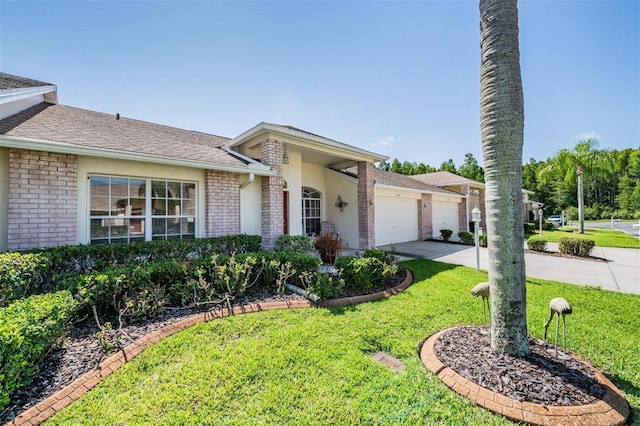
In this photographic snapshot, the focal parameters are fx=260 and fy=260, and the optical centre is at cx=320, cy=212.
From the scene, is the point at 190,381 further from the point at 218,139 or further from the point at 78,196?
the point at 218,139

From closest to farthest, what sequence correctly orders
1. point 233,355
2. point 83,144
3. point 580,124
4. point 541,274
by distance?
point 233,355, point 83,144, point 541,274, point 580,124

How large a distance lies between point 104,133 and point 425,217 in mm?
16795

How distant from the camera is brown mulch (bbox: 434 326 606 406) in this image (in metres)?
2.62

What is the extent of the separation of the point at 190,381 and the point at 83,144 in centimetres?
599

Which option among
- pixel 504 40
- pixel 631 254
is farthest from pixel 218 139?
pixel 631 254

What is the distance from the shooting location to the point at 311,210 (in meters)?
13.7

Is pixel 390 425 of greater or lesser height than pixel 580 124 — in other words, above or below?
below

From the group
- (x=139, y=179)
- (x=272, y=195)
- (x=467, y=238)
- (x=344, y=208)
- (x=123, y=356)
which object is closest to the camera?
(x=123, y=356)

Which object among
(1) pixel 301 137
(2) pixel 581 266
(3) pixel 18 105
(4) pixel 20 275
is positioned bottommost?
(2) pixel 581 266

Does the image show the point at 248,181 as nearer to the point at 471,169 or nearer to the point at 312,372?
the point at 312,372

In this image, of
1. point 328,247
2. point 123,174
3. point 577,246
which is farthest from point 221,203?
point 577,246

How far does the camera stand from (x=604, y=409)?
245 cm

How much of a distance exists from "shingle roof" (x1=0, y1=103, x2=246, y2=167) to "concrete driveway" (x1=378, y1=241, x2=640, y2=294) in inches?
279

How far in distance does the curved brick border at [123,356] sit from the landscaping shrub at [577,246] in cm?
1078
